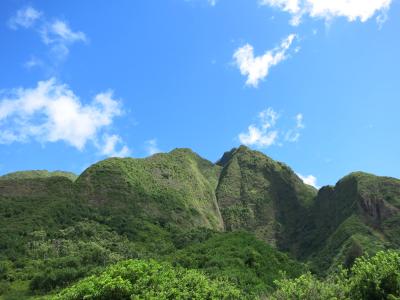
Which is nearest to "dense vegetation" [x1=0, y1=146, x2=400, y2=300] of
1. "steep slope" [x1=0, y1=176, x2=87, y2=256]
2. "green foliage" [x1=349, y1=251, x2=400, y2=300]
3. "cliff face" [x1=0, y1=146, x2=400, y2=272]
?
"green foliage" [x1=349, y1=251, x2=400, y2=300]

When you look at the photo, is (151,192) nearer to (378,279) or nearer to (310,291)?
(310,291)

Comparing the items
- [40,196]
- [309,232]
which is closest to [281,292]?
[40,196]

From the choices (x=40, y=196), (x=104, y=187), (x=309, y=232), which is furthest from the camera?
(x=309, y=232)

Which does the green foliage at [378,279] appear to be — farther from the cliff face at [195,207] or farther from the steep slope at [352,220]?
the steep slope at [352,220]

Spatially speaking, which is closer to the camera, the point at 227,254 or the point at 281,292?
the point at 281,292

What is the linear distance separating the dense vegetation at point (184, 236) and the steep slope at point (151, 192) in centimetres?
46

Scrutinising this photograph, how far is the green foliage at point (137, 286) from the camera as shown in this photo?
29.0 m

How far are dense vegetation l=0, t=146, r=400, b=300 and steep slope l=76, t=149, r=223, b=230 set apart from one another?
0.46m

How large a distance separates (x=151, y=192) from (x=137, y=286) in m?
118

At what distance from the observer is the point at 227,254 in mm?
86312

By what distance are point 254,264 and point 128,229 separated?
4223 cm

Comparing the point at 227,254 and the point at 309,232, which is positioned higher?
the point at 309,232

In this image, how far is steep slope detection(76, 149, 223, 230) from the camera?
132 meters

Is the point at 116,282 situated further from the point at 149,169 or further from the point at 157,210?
the point at 149,169
